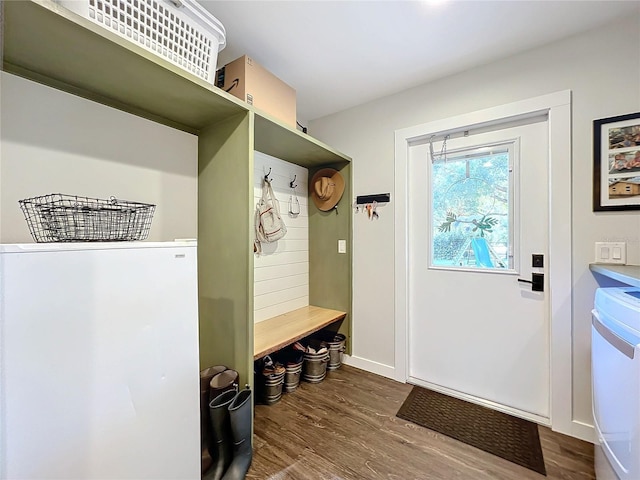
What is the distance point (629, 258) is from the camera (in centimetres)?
147

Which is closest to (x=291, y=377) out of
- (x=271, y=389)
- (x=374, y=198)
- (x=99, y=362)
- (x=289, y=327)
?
(x=271, y=389)

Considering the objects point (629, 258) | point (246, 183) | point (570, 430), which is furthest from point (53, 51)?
point (570, 430)

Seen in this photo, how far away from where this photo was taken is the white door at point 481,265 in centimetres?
177

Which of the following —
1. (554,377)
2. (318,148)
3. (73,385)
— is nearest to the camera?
(73,385)

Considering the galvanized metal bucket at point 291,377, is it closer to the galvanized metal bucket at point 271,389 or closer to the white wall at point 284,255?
the galvanized metal bucket at point 271,389

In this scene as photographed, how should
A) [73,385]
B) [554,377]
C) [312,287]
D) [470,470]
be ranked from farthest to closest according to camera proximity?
[312,287]
[554,377]
[470,470]
[73,385]

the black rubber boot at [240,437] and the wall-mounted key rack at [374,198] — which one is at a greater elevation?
the wall-mounted key rack at [374,198]

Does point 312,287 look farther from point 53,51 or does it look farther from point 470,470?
point 53,51

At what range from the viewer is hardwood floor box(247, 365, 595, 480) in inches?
54.1

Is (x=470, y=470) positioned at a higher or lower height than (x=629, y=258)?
lower

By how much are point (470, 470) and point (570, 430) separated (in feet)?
2.51

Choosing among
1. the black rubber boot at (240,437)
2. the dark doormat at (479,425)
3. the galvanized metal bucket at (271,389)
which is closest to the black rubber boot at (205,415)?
the black rubber boot at (240,437)

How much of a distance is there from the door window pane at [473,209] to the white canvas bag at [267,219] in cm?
126

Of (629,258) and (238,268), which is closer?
(629,258)
